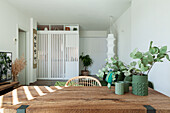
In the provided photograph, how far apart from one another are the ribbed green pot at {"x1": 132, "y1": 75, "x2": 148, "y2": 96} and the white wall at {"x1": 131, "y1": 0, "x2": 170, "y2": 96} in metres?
1.11

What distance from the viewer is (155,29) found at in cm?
224

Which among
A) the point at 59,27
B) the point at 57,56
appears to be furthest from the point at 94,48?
the point at 57,56

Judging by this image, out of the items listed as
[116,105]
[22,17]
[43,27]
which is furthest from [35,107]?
[43,27]

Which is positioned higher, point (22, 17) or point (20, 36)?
point (22, 17)

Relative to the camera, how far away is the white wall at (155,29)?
1.93 metres

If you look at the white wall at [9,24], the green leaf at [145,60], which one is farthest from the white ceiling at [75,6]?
the green leaf at [145,60]

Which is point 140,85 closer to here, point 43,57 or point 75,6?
point 75,6

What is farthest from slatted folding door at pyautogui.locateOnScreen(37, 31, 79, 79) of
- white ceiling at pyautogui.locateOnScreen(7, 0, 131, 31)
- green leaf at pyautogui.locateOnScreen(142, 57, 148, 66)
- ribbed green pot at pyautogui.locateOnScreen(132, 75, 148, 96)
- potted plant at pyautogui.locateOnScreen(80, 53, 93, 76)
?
green leaf at pyautogui.locateOnScreen(142, 57, 148, 66)

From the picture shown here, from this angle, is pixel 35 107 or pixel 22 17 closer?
pixel 35 107

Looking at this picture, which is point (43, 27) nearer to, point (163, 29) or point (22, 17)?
point (22, 17)

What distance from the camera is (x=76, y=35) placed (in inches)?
243

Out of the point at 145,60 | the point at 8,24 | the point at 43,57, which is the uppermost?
the point at 8,24

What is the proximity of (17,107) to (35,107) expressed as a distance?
0.43 feet

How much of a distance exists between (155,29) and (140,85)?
1.62 metres
